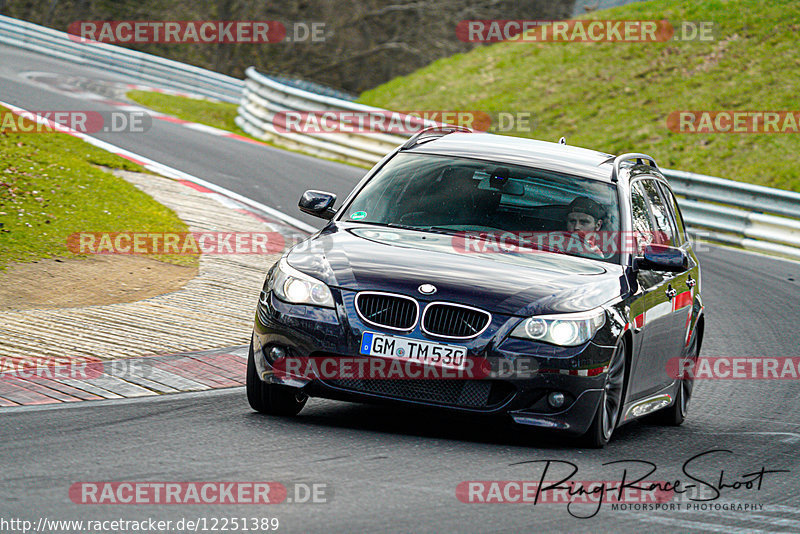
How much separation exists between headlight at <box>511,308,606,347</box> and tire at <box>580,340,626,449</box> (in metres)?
0.28

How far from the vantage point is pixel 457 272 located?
22.1 feet

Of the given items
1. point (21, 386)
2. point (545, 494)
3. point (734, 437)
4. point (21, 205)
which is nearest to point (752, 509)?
point (545, 494)

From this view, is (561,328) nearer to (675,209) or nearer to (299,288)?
(299,288)

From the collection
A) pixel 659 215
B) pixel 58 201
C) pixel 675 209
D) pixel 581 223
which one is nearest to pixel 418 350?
pixel 581 223

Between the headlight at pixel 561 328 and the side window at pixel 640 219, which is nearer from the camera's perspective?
the headlight at pixel 561 328

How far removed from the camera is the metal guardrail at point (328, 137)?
64.0 ft

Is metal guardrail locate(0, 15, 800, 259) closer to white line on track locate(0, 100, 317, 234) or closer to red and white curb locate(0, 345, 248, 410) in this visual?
white line on track locate(0, 100, 317, 234)

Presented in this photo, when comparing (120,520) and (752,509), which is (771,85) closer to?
(752,509)

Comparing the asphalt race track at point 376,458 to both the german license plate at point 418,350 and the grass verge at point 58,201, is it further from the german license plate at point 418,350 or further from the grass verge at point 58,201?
the grass verge at point 58,201

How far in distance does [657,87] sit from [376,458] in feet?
77.9

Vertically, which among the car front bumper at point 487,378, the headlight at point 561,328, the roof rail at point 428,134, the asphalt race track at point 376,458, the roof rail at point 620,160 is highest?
the roof rail at point 428,134

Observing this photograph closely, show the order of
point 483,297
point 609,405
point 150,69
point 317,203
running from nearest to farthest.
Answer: point 483,297 → point 609,405 → point 317,203 → point 150,69

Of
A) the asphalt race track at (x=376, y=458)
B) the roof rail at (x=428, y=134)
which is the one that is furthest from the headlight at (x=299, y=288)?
the roof rail at (x=428, y=134)

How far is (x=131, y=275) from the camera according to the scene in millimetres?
11398
